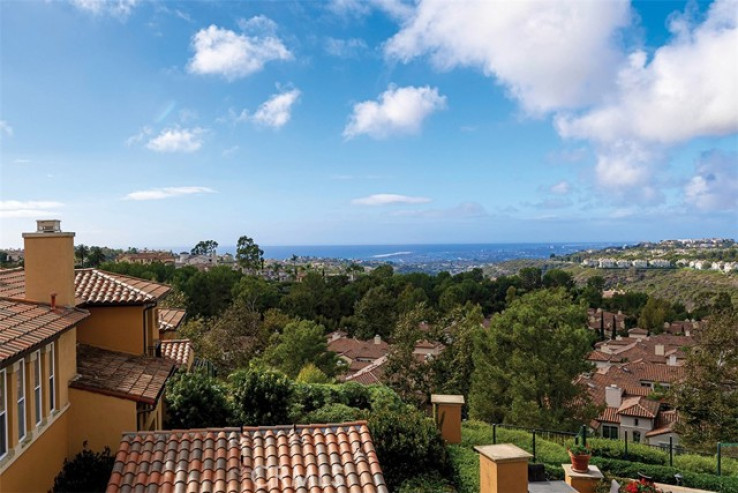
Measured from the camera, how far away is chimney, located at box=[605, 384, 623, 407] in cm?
3844

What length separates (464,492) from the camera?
11.0 m

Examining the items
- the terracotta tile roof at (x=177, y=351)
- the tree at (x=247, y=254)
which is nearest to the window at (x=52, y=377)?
the terracotta tile roof at (x=177, y=351)

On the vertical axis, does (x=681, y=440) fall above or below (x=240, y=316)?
below

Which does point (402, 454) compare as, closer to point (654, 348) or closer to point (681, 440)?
point (681, 440)

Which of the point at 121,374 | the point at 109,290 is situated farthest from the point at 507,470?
the point at 109,290

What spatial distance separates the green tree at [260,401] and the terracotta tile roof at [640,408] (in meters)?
30.6

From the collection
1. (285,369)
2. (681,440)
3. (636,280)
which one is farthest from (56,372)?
(636,280)

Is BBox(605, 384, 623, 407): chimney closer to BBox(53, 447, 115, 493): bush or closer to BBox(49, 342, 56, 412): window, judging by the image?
BBox(53, 447, 115, 493): bush

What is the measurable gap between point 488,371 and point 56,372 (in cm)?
2216

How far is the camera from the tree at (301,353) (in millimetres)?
32531

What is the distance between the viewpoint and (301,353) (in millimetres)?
32688

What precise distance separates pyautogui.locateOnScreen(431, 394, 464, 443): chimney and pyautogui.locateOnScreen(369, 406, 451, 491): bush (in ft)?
5.92

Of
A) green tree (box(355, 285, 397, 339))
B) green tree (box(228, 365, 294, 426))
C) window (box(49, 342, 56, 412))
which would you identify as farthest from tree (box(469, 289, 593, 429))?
green tree (box(355, 285, 397, 339))

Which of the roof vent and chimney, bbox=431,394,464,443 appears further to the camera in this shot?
chimney, bbox=431,394,464,443
